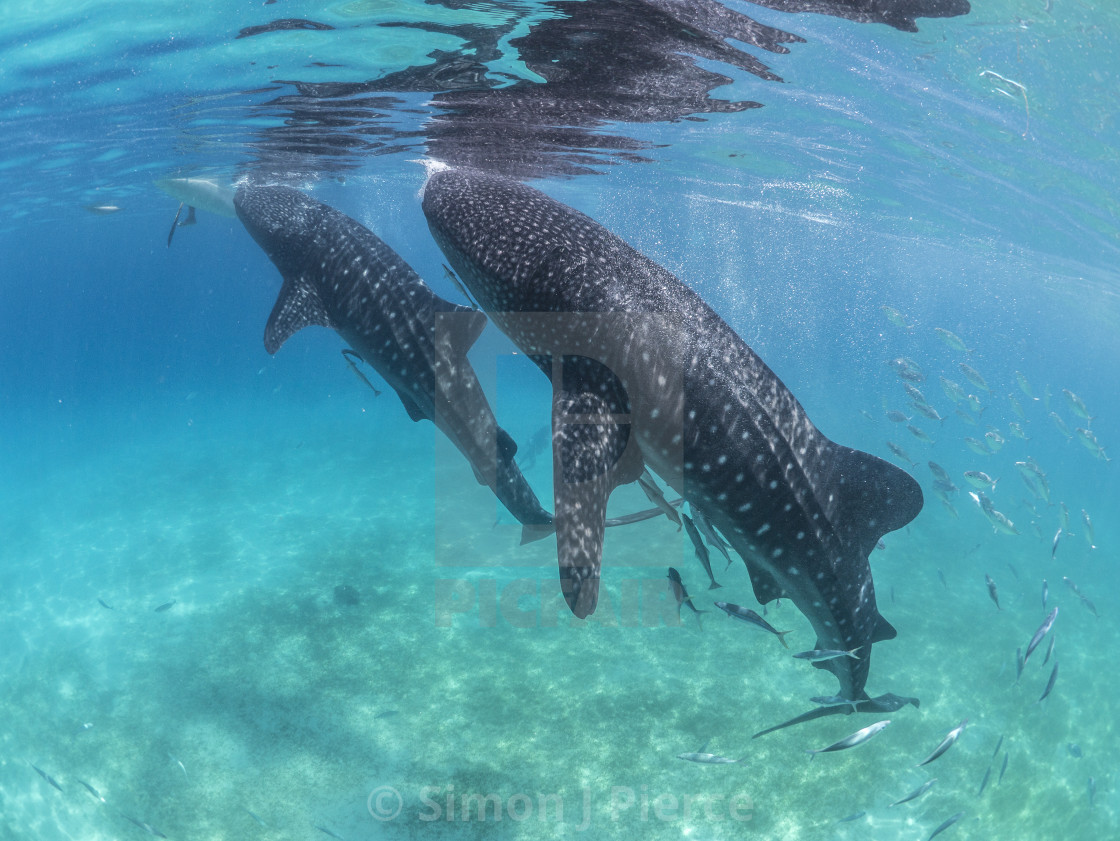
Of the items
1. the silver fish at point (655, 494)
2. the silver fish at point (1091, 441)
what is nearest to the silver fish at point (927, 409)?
the silver fish at point (1091, 441)

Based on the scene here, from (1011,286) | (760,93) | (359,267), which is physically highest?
(760,93)

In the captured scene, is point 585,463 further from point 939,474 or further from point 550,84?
point 939,474

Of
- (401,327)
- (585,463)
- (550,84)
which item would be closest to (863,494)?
(585,463)

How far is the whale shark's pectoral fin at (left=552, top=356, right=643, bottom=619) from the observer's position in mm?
3166

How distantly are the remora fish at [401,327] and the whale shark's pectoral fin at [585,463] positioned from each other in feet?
4.73

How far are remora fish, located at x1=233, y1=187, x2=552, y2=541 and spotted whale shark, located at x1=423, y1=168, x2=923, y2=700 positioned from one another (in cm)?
103

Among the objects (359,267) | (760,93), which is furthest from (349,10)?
(760,93)

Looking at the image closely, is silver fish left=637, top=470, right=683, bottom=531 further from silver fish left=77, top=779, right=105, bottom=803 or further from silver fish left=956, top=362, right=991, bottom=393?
silver fish left=956, top=362, right=991, bottom=393

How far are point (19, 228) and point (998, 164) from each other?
50467mm

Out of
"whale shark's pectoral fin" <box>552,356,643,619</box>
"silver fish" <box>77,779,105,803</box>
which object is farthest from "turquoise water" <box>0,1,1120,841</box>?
"whale shark's pectoral fin" <box>552,356,643,619</box>

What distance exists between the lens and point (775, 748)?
9211 millimetres

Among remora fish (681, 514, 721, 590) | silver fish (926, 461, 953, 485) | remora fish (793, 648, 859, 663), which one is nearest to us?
remora fish (793, 648, 859, 663)

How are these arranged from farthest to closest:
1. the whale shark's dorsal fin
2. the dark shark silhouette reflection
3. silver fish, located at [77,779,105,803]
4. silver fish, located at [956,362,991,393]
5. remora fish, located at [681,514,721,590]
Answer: silver fish, located at [956,362,991,393], the dark shark silhouette reflection, silver fish, located at [77,779,105,803], remora fish, located at [681,514,721,590], the whale shark's dorsal fin

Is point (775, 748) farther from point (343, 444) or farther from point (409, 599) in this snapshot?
point (343, 444)
